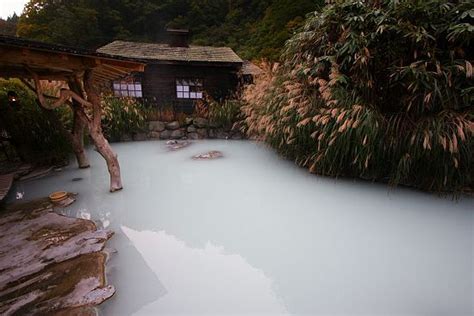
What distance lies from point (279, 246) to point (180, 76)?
8818mm

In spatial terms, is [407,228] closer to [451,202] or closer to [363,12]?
[451,202]

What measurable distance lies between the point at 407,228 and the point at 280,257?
1415mm

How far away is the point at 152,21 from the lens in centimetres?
2217

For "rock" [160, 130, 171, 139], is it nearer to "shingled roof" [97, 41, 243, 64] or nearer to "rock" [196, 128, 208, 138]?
"rock" [196, 128, 208, 138]

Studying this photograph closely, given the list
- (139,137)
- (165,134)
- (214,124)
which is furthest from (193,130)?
(139,137)

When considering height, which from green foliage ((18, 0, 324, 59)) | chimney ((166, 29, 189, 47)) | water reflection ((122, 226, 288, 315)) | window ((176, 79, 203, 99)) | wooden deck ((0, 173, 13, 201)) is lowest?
water reflection ((122, 226, 288, 315))

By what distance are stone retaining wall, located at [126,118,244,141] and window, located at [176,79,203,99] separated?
2.47 metres

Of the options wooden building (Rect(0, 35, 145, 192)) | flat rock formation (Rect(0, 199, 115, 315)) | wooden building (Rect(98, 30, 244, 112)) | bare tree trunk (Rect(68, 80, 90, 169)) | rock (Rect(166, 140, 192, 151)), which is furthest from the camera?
wooden building (Rect(98, 30, 244, 112))

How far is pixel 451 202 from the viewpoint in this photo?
3.21 metres

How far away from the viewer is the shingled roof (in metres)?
9.29

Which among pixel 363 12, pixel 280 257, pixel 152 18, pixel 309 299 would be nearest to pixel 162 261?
pixel 280 257

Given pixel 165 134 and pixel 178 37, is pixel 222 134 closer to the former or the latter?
pixel 165 134

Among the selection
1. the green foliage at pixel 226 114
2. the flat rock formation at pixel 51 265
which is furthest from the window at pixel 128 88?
the flat rock formation at pixel 51 265

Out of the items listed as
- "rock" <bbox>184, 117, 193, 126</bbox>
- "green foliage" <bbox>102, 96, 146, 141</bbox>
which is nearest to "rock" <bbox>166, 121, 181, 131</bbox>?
"rock" <bbox>184, 117, 193, 126</bbox>
